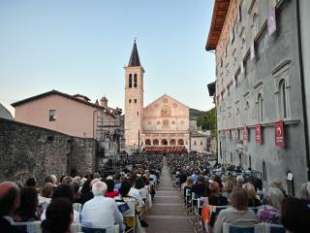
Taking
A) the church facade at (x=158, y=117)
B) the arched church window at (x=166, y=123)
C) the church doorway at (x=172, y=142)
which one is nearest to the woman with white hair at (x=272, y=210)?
the church facade at (x=158, y=117)

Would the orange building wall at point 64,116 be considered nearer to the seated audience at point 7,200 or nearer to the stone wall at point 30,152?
the stone wall at point 30,152

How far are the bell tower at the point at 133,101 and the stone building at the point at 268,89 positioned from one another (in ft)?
194

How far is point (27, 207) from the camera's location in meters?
4.32

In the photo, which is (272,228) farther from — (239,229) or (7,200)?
(7,200)

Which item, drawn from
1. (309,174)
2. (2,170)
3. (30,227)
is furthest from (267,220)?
(2,170)

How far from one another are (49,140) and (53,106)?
1681 cm

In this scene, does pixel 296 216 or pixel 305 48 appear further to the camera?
pixel 305 48

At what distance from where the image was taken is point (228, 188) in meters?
7.01

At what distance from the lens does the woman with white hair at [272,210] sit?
185 inches

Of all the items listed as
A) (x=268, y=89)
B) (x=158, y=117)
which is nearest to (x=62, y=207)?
(x=268, y=89)

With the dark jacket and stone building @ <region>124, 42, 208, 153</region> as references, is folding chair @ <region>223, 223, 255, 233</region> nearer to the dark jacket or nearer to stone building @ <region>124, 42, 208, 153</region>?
the dark jacket

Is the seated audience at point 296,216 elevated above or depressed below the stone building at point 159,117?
below

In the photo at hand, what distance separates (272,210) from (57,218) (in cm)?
321

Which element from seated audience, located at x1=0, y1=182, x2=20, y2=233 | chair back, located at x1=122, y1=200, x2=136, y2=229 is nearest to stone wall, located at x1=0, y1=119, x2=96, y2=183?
chair back, located at x1=122, y1=200, x2=136, y2=229
